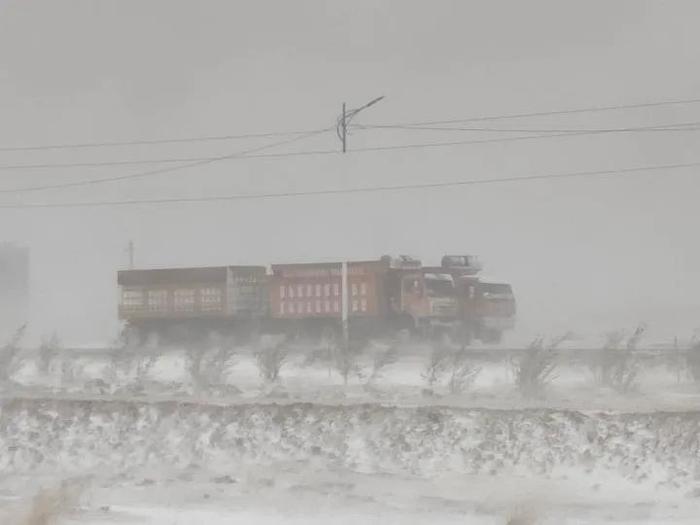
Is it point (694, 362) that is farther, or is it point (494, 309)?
point (494, 309)

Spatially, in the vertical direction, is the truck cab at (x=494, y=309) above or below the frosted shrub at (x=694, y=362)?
above

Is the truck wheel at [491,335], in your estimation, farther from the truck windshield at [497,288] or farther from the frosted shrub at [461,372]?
the frosted shrub at [461,372]

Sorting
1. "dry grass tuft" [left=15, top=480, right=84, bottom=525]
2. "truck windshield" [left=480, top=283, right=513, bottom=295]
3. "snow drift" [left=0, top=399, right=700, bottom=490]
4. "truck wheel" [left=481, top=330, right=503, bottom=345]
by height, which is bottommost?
"dry grass tuft" [left=15, top=480, right=84, bottom=525]

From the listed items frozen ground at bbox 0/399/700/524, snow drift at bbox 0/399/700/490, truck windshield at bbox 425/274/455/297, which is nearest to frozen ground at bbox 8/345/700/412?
snow drift at bbox 0/399/700/490

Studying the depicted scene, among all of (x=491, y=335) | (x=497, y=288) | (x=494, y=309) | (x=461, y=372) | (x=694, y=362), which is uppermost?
(x=497, y=288)

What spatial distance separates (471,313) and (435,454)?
1025 cm

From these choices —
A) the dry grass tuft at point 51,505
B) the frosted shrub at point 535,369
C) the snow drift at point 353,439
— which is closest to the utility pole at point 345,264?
the frosted shrub at point 535,369

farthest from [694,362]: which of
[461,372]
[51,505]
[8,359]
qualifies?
[8,359]

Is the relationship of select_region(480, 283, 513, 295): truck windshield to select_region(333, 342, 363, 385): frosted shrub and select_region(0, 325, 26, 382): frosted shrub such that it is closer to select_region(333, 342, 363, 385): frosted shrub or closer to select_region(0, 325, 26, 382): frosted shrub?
select_region(333, 342, 363, 385): frosted shrub

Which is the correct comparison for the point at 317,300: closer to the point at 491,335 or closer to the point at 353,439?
the point at 491,335

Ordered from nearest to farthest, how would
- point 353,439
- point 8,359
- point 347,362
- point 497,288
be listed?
point 353,439 → point 347,362 → point 8,359 → point 497,288

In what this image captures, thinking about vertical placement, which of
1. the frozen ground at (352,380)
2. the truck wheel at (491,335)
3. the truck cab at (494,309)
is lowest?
the frozen ground at (352,380)

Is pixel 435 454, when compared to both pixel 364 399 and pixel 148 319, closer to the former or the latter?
pixel 364 399

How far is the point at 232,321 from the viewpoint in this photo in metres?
24.1
